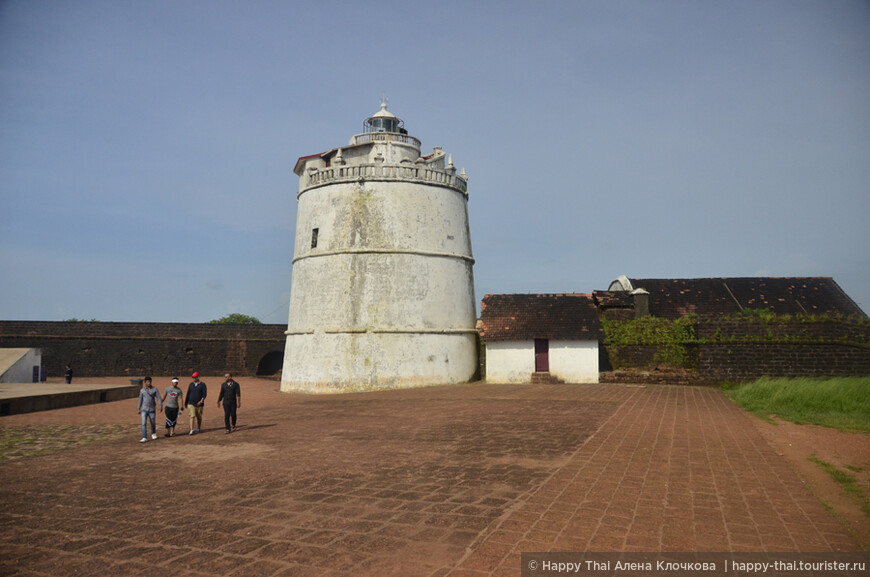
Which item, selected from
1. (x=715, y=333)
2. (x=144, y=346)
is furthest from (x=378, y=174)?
(x=144, y=346)

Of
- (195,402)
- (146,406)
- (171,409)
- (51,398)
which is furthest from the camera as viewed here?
(51,398)

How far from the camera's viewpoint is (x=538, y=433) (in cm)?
973

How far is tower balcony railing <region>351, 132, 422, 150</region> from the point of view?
21.8 m

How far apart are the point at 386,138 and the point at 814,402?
1585 cm

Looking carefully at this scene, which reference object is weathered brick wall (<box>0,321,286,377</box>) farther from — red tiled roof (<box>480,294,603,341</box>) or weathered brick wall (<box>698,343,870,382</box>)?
weathered brick wall (<box>698,343,870,382</box>)

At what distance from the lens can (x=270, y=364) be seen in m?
32.1

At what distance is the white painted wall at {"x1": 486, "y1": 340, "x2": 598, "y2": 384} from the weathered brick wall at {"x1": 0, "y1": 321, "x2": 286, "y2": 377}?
14.4m

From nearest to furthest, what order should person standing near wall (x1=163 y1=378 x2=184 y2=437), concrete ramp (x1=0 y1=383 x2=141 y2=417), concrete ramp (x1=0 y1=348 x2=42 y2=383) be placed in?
person standing near wall (x1=163 y1=378 x2=184 y2=437), concrete ramp (x1=0 y1=383 x2=141 y2=417), concrete ramp (x1=0 y1=348 x2=42 y2=383)

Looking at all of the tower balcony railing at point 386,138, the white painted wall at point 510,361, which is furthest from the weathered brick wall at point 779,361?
the tower balcony railing at point 386,138

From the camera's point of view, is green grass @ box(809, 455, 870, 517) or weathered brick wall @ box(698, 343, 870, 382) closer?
green grass @ box(809, 455, 870, 517)

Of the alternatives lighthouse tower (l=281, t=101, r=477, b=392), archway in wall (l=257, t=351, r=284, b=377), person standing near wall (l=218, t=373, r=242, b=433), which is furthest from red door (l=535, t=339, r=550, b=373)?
archway in wall (l=257, t=351, r=284, b=377)

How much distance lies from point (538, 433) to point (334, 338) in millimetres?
11577

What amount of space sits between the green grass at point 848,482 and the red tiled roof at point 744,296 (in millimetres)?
16718

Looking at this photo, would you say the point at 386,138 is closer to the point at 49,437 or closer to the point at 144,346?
the point at 49,437
